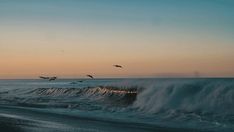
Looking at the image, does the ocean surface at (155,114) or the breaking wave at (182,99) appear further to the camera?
the breaking wave at (182,99)

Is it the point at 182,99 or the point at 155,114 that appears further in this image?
the point at 182,99

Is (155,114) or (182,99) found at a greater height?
(182,99)

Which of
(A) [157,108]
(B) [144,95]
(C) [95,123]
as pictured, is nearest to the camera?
(C) [95,123]

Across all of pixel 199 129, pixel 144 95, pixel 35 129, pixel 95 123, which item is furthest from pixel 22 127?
pixel 144 95

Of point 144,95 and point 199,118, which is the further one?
point 144,95

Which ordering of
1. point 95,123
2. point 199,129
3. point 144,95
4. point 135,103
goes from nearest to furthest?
point 199,129 < point 95,123 < point 135,103 < point 144,95

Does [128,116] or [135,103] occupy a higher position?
[135,103]

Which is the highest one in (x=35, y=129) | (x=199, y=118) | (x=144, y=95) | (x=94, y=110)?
(x=144, y=95)

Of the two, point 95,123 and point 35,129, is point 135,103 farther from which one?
point 35,129

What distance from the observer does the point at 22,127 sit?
1778cm

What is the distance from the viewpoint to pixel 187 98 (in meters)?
24.1

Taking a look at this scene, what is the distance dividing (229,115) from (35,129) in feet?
24.6

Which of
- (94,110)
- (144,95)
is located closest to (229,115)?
(94,110)

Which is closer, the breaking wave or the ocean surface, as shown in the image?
the ocean surface
